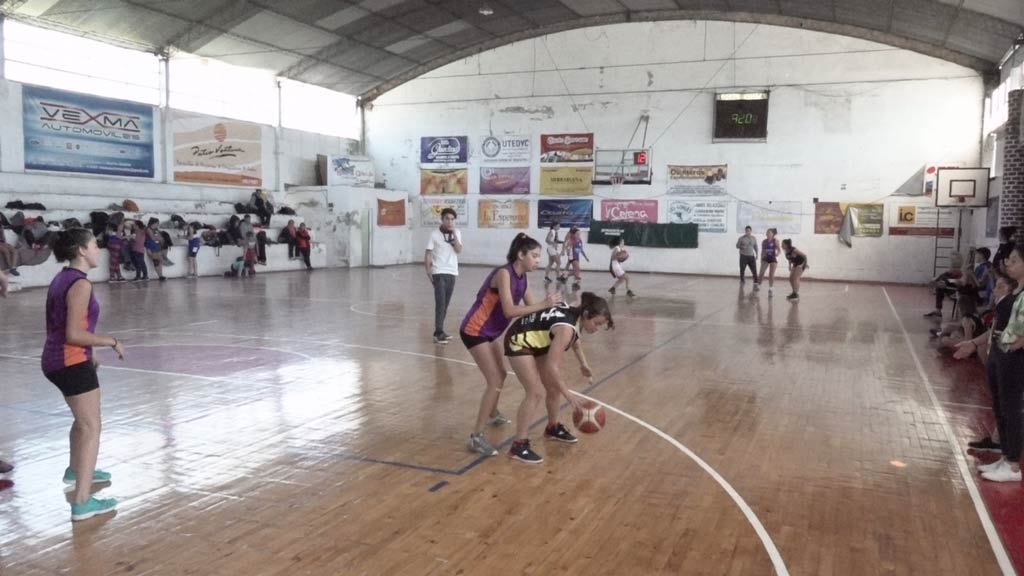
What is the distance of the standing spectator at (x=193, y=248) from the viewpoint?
2259cm

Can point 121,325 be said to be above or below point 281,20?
below

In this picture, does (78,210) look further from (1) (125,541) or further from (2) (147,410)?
(1) (125,541)

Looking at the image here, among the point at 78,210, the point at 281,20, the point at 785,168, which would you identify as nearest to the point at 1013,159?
the point at 785,168

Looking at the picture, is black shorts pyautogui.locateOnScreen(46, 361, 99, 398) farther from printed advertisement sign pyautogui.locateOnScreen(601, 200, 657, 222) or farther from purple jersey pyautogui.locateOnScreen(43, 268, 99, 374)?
printed advertisement sign pyautogui.locateOnScreen(601, 200, 657, 222)

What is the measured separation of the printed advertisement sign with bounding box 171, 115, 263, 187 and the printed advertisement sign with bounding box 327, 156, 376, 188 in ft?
8.56

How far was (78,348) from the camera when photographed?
179 inches

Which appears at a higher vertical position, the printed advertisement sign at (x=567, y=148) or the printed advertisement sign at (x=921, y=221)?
the printed advertisement sign at (x=567, y=148)

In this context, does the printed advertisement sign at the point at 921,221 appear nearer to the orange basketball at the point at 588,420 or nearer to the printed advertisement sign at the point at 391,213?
the printed advertisement sign at the point at 391,213

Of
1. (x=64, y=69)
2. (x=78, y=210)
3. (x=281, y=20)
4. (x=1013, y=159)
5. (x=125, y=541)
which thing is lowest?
(x=125, y=541)

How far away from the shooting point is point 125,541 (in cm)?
425

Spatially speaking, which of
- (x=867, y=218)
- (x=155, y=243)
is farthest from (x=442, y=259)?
(x=867, y=218)

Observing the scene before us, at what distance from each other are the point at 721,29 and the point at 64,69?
67.8ft

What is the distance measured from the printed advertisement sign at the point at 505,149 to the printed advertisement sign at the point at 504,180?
1.06 feet

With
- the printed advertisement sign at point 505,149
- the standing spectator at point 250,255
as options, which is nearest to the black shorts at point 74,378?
the standing spectator at point 250,255
